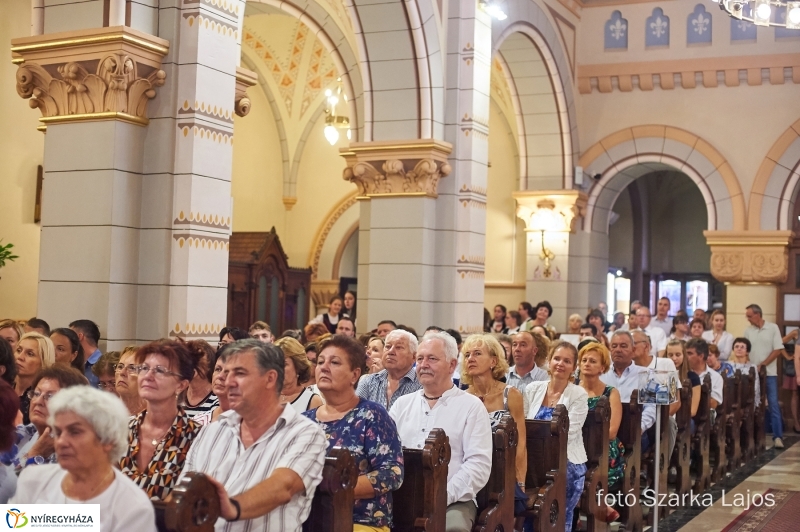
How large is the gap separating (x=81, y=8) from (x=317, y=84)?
8.87m

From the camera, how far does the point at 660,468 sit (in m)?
7.10

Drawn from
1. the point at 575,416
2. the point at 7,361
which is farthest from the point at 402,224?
the point at 7,361

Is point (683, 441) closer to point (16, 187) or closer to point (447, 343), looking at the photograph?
point (447, 343)

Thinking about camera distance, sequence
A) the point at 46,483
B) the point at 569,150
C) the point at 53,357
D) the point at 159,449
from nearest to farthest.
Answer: the point at 46,483 → the point at 159,449 → the point at 53,357 → the point at 569,150

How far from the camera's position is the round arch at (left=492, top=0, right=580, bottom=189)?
501 inches

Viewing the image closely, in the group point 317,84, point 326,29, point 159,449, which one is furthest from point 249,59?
point 159,449

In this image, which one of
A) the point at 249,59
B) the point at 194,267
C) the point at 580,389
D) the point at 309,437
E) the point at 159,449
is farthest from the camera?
the point at 249,59

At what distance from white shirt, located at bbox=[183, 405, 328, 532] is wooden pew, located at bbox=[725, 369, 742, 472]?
6.78 metres

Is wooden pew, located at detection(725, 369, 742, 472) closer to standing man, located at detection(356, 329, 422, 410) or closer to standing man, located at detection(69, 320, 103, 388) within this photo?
standing man, located at detection(356, 329, 422, 410)

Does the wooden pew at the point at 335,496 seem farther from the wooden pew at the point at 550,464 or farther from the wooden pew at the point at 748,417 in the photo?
the wooden pew at the point at 748,417

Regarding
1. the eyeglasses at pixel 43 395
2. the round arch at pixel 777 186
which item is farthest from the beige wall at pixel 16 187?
the round arch at pixel 777 186

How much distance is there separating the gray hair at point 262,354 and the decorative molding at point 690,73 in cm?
1128

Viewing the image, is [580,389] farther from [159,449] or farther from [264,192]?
[264,192]

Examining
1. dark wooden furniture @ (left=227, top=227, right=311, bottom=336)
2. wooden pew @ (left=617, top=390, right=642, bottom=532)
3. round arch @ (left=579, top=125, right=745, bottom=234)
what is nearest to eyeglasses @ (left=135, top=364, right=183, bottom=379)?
wooden pew @ (left=617, top=390, right=642, bottom=532)
